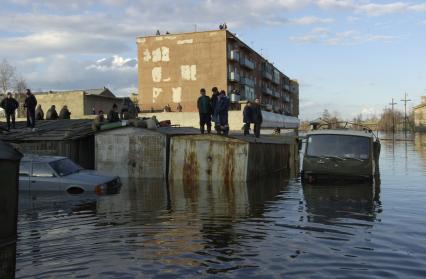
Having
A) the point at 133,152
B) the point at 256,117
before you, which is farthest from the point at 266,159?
the point at 133,152

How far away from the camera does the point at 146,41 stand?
68.1 metres

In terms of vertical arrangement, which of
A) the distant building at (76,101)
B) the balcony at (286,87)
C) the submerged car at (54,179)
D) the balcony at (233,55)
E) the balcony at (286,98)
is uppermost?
the balcony at (233,55)

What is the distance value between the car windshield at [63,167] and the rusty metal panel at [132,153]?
4800 mm

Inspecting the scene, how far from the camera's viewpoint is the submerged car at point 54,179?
15258 millimetres

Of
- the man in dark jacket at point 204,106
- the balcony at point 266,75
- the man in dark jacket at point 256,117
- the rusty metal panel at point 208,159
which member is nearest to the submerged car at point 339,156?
the rusty metal panel at point 208,159

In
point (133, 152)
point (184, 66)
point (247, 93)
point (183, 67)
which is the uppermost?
point (184, 66)

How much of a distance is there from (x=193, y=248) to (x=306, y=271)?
85.3 inches

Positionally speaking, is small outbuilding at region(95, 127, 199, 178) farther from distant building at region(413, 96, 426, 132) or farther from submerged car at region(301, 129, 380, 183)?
distant building at region(413, 96, 426, 132)

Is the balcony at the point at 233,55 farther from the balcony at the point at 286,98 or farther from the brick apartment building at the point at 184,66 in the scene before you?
the balcony at the point at 286,98

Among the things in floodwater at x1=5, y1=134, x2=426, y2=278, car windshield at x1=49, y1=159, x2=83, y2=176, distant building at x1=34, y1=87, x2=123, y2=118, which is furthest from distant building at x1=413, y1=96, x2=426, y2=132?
car windshield at x1=49, y1=159, x2=83, y2=176

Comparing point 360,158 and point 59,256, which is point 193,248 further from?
point 360,158

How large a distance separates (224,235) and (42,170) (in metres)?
7.99

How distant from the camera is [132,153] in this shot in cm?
2116

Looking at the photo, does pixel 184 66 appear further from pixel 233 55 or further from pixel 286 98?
pixel 286 98
